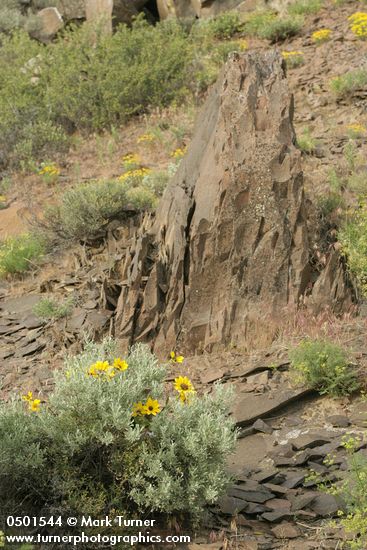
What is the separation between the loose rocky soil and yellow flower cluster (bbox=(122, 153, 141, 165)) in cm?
19

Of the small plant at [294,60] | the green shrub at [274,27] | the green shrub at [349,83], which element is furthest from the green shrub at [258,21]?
the green shrub at [349,83]

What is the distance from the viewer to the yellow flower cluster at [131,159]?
11.8 metres

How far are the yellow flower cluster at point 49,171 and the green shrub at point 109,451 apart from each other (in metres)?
8.17

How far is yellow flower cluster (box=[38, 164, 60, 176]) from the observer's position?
12.2m

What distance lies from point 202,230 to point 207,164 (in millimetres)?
786

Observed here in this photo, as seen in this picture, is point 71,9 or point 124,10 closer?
point 124,10

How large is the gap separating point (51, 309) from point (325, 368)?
3.21 metres

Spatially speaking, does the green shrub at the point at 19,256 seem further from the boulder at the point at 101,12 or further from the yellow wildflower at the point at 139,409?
the boulder at the point at 101,12

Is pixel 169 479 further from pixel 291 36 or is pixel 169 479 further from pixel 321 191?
pixel 291 36

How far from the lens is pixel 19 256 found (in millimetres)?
9414

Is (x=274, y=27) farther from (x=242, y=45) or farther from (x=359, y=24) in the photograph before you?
(x=359, y=24)

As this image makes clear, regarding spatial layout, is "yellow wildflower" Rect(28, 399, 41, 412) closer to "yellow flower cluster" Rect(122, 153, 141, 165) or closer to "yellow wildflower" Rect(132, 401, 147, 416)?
"yellow wildflower" Rect(132, 401, 147, 416)

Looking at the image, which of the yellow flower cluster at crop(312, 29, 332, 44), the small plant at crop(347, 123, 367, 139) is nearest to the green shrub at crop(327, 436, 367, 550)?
the small plant at crop(347, 123, 367, 139)

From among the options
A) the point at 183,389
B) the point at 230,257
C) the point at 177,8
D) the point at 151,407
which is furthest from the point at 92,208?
the point at 177,8
